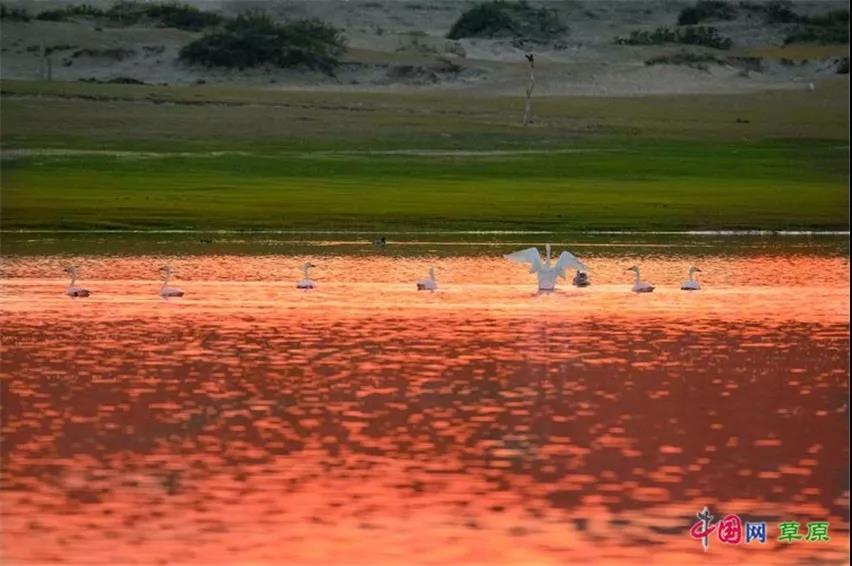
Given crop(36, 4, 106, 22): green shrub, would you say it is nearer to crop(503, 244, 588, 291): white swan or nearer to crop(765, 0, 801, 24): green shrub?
crop(765, 0, 801, 24): green shrub

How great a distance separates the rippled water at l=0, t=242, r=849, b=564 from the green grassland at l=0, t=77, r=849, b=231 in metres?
14.3

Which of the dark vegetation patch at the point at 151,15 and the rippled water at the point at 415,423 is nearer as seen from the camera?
the rippled water at the point at 415,423

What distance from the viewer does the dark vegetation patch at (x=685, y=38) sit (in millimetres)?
101125

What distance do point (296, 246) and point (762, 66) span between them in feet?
196

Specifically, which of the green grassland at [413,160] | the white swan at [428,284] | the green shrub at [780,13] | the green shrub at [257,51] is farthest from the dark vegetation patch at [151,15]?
the white swan at [428,284]

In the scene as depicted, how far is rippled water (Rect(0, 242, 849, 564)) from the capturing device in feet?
41.2

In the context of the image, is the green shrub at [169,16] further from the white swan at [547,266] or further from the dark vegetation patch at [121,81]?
the white swan at [547,266]

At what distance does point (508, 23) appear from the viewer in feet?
351

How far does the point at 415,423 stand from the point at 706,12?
95.8m

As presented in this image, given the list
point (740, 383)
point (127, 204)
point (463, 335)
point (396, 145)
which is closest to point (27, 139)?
point (396, 145)

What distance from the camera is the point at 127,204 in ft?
143

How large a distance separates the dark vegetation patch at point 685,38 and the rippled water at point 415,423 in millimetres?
74475

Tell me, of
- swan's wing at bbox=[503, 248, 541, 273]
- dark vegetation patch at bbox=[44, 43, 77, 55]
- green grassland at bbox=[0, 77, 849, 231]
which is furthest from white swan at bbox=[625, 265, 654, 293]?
dark vegetation patch at bbox=[44, 43, 77, 55]

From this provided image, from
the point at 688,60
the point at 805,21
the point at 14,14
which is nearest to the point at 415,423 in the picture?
the point at 688,60
